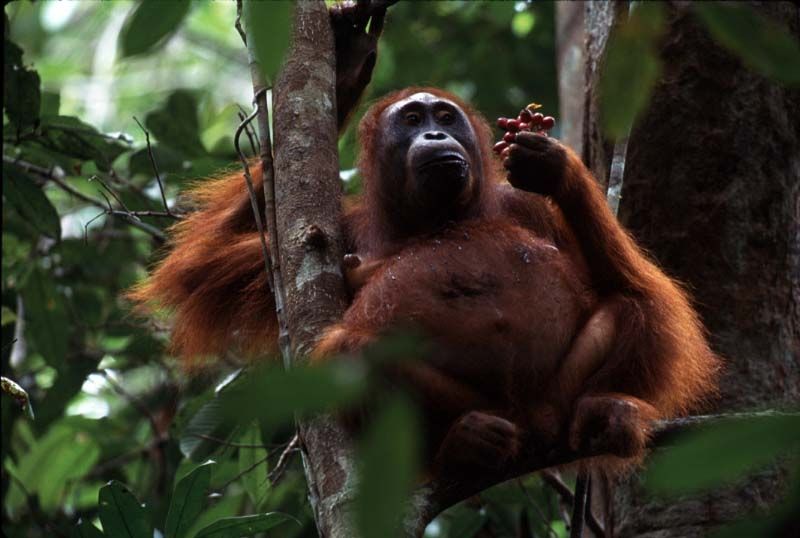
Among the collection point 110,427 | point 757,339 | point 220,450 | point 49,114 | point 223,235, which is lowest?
point 110,427

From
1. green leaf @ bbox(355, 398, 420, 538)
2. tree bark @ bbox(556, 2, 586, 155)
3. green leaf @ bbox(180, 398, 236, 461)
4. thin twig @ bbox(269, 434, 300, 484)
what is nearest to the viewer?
green leaf @ bbox(355, 398, 420, 538)

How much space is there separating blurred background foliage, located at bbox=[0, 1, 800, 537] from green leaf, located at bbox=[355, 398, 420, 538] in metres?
1.91

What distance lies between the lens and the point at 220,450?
4859 millimetres

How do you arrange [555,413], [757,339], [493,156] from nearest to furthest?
[555,413] → [757,339] → [493,156]

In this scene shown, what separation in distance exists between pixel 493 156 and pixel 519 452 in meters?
1.75

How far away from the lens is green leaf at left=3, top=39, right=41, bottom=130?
464 cm

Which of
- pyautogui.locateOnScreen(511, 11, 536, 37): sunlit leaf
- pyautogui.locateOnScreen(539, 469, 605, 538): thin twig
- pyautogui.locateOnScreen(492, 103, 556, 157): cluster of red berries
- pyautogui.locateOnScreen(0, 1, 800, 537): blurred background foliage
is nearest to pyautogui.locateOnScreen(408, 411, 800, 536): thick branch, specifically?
pyautogui.locateOnScreen(0, 1, 800, 537): blurred background foliage

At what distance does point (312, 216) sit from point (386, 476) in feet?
6.96

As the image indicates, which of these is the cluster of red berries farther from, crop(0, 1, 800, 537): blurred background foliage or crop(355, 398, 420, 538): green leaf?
crop(355, 398, 420, 538): green leaf

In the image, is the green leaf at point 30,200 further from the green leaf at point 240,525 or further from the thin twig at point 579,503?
the thin twig at point 579,503

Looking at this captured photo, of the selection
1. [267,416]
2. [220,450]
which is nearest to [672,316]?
[220,450]

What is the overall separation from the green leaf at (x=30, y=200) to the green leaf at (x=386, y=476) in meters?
4.00

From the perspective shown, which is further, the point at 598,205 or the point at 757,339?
the point at 757,339

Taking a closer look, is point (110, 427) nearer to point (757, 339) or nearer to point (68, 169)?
point (68, 169)
